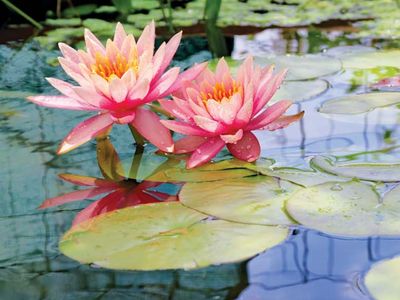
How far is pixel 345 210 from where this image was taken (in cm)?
86

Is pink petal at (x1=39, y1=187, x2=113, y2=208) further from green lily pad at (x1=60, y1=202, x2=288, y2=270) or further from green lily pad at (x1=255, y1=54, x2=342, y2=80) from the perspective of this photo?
green lily pad at (x1=255, y1=54, x2=342, y2=80)

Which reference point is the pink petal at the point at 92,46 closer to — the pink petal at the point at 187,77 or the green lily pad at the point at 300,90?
the pink petal at the point at 187,77

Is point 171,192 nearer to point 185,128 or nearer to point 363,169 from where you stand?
point 185,128

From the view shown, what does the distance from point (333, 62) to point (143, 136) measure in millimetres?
663

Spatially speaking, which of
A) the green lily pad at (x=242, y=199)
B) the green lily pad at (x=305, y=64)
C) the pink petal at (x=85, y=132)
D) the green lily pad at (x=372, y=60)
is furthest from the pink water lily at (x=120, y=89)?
the green lily pad at (x=372, y=60)

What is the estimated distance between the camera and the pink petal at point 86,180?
1016 mm

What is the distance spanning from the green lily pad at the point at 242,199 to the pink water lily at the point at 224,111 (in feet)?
0.21

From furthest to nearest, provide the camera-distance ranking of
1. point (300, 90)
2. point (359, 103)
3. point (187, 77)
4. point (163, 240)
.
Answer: point (300, 90)
point (359, 103)
point (187, 77)
point (163, 240)

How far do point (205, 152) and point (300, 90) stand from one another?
1.48 feet

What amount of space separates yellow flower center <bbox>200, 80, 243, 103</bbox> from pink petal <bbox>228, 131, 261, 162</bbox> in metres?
0.07

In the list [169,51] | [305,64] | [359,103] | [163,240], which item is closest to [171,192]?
[163,240]

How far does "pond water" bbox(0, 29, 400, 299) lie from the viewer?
728 millimetres

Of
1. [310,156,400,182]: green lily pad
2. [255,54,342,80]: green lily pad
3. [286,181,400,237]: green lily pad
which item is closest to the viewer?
[286,181,400,237]: green lily pad

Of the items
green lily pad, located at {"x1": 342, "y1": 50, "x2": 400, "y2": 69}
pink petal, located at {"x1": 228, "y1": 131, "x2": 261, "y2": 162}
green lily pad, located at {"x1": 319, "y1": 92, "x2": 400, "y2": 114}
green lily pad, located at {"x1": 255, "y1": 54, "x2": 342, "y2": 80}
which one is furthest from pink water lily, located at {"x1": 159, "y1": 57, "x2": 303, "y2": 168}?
green lily pad, located at {"x1": 342, "y1": 50, "x2": 400, "y2": 69}
